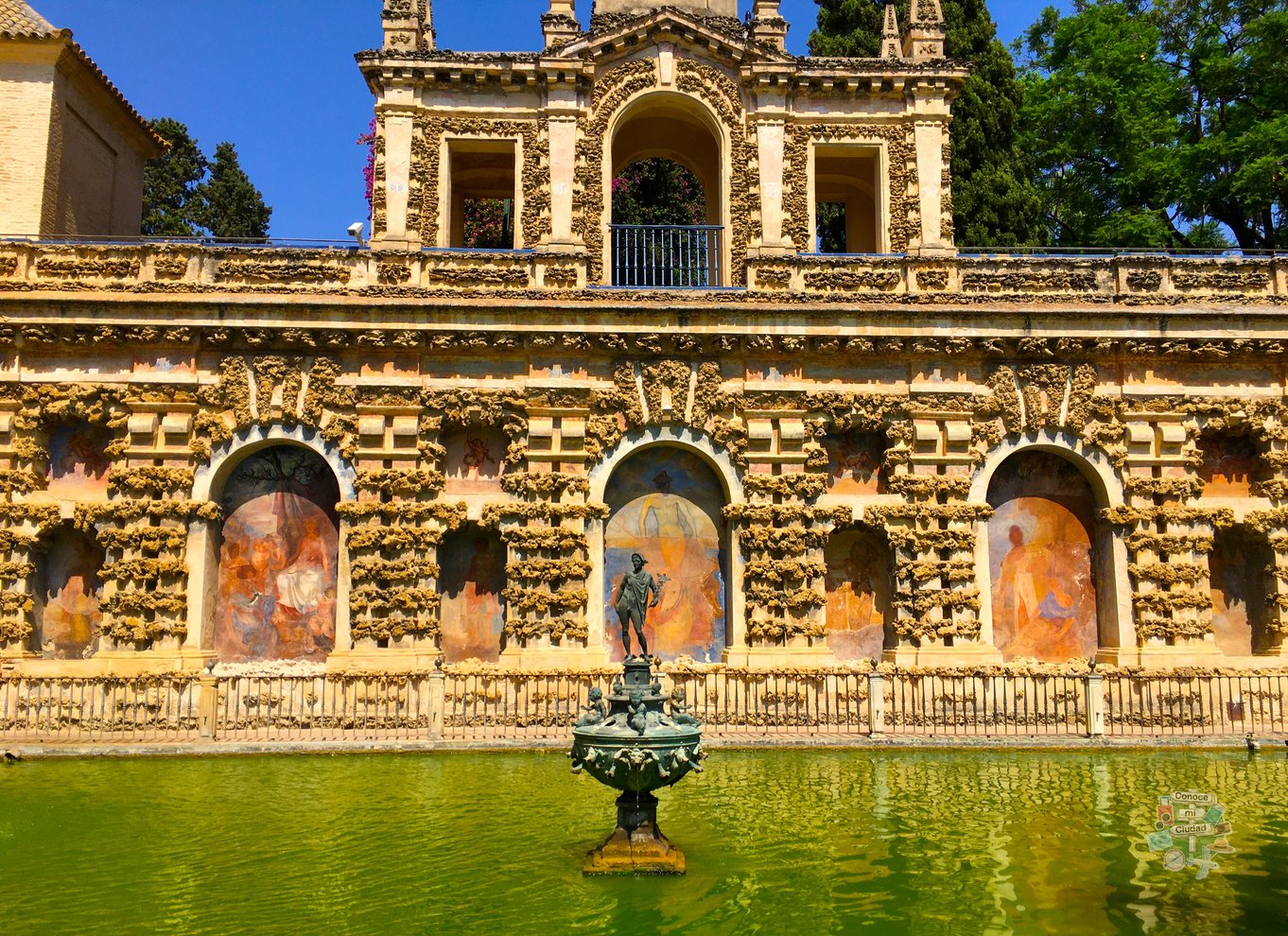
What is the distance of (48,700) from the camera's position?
1744cm

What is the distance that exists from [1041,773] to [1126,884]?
5454mm

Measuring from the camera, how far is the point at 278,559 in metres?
21.8

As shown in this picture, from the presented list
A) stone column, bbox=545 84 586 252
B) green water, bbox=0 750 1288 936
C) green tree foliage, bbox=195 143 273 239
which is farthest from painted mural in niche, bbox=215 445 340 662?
green tree foliage, bbox=195 143 273 239

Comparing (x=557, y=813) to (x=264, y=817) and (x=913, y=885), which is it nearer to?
(x=264, y=817)

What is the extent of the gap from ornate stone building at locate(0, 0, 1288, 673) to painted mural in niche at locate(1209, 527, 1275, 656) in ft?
0.20

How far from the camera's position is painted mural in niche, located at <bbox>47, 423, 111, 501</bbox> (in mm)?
21734

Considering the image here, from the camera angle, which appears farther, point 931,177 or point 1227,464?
point 931,177

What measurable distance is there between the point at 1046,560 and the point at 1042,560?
85mm

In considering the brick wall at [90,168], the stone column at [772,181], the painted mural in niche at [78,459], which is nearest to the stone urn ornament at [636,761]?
the stone column at [772,181]

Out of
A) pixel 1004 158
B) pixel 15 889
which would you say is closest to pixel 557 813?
pixel 15 889

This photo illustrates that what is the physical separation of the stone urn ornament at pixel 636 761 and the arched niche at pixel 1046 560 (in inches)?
531

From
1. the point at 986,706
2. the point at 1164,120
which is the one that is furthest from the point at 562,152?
the point at 1164,120

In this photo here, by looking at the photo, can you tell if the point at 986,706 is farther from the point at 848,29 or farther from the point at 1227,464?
the point at 848,29

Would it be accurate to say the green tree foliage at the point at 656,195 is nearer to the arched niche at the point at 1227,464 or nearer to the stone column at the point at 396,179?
the stone column at the point at 396,179
